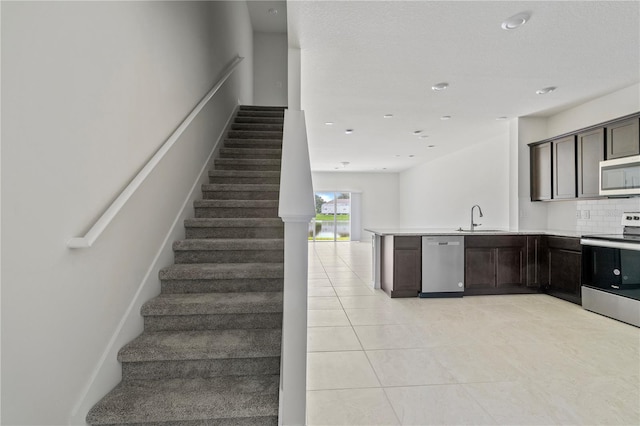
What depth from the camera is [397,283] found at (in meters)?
4.40

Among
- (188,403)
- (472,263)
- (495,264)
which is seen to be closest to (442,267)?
(472,263)

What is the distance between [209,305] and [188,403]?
0.61 metres

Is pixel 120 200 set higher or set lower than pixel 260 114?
lower

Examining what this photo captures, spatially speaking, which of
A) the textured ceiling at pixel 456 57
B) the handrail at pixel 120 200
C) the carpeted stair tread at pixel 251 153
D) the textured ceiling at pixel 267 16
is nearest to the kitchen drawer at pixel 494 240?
the textured ceiling at pixel 456 57

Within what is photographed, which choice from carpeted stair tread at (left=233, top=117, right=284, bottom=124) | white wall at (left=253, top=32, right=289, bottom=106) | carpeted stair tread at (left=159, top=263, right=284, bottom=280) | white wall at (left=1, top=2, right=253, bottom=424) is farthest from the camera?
white wall at (left=253, top=32, right=289, bottom=106)

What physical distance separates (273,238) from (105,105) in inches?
60.0

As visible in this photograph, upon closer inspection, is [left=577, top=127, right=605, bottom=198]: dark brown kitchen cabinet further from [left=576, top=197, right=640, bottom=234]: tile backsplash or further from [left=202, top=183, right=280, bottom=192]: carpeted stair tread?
[left=202, top=183, right=280, bottom=192]: carpeted stair tread

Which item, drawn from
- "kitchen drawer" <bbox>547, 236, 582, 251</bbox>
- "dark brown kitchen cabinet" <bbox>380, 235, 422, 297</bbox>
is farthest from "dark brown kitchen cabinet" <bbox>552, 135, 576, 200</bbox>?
"dark brown kitchen cabinet" <bbox>380, 235, 422, 297</bbox>

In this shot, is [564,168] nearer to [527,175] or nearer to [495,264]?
[527,175]

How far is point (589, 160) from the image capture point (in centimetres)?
398

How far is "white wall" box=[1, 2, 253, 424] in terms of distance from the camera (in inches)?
45.5

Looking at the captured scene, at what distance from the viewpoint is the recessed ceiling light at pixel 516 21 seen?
2.46 meters

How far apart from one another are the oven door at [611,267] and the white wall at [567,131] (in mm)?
808

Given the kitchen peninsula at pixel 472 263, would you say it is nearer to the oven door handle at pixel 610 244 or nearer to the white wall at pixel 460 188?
the oven door handle at pixel 610 244
